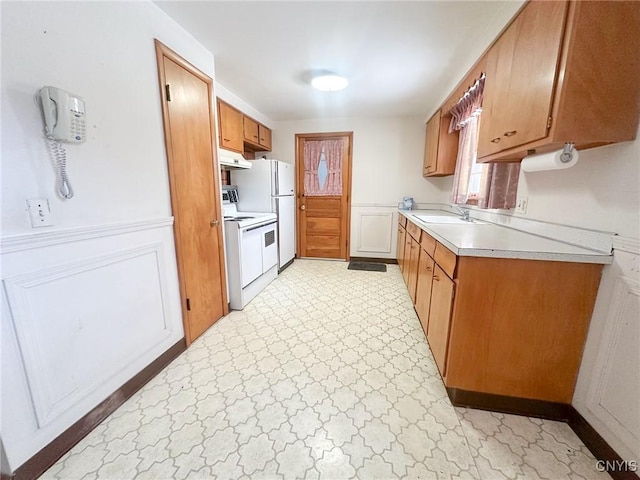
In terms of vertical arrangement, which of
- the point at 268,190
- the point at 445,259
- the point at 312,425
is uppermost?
the point at 268,190

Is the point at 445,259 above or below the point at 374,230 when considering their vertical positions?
above

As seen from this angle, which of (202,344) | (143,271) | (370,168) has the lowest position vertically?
(202,344)

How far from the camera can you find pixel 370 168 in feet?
12.9

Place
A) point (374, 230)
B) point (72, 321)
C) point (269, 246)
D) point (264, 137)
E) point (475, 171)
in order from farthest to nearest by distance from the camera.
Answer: point (374, 230)
point (264, 137)
point (269, 246)
point (475, 171)
point (72, 321)

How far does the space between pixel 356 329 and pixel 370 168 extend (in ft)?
8.67

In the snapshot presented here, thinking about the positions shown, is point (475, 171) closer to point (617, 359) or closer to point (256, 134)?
point (617, 359)

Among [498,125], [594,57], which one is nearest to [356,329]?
[498,125]

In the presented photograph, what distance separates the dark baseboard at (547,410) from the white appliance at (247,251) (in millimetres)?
1921

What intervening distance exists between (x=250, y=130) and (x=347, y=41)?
186 cm

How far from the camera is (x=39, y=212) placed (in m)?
1.02

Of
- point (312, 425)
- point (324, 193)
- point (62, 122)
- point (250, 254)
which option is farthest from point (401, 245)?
point (62, 122)

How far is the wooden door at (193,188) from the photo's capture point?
5.54ft

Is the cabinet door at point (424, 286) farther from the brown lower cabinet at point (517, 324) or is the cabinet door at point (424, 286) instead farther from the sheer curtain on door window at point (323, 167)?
the sheer curtain on door window at point (323, 167)

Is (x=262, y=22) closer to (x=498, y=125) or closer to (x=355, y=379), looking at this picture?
(x=498, y=125)
